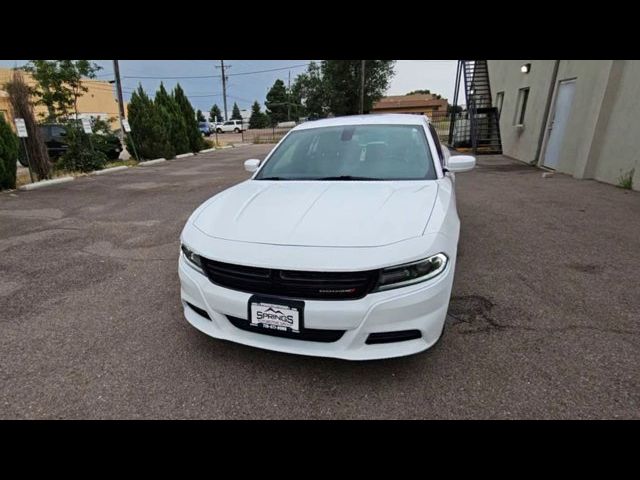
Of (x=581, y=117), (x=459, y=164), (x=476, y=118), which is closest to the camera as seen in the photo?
(x=459, y=164)

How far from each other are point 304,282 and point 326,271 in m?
0.14

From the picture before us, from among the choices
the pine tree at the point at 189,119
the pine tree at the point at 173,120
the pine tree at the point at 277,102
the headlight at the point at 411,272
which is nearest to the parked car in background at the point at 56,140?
the pine tree at the point at 173,120

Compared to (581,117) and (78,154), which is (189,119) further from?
(581,117)

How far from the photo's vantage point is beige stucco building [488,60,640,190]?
719 cm

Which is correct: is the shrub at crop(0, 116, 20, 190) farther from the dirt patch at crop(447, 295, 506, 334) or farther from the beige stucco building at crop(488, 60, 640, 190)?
the beige stucco building at crop(488, 60, 640, 190)

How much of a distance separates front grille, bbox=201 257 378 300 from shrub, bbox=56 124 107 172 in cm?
1113

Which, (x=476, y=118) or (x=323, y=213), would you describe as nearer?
(x=323, y=213)

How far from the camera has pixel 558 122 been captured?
30.8 ft

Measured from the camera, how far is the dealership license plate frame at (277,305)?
1814 millimetres

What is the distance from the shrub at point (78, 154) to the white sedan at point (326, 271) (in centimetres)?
1039

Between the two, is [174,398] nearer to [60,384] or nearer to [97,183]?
[60,384]

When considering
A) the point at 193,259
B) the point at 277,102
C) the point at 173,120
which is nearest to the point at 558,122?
the point at 193,259

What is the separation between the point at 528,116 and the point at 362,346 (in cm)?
1203
